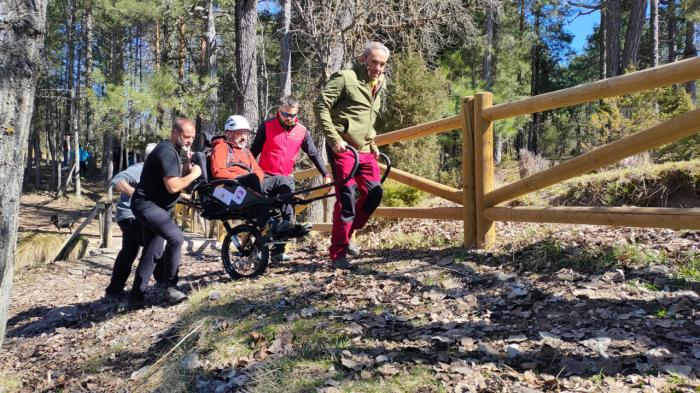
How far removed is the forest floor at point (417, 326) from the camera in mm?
2570

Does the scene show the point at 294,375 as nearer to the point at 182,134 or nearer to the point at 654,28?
the point at 182,134

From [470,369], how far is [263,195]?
2.98 m

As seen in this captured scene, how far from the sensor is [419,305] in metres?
3.62

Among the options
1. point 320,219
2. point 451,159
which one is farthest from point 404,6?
point 451,159

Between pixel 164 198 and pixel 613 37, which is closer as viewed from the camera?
pixel 164 198

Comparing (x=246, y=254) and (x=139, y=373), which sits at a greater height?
(x=246, y=254)

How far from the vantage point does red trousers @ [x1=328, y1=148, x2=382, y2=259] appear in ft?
15.3

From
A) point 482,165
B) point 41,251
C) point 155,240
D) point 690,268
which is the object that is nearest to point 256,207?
point 155,240

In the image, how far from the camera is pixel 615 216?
11.2ft

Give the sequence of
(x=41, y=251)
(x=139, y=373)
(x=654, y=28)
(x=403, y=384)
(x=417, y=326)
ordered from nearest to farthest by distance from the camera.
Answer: (x=403, y=384) < (x=417, y=326) < (x=139, y=373) < (x=41, y=251) < (x=654, y=28)

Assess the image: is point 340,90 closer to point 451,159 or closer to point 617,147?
point 617,147

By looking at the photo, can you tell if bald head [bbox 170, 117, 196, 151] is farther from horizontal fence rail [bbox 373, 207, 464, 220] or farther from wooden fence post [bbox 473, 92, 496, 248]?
wooden fence post [bbox 473, 92, 496, 248]

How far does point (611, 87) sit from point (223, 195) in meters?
3.41

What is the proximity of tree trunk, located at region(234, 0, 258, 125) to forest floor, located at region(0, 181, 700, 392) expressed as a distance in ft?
13.0
